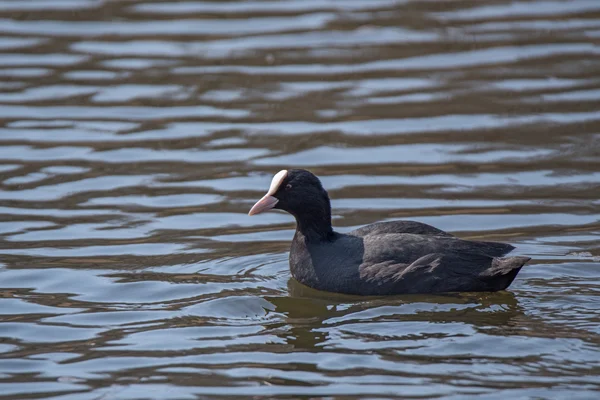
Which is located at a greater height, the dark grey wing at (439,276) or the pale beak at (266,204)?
the pale beak at (266,204)

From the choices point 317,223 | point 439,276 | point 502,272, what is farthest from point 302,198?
point 502,272

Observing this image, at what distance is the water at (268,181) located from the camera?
6609 millimetres

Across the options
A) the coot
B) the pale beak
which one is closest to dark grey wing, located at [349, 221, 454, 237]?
the coot

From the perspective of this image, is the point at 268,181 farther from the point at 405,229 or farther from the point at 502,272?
the point at 502,272

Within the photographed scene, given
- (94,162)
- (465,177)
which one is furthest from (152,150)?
(465,177)

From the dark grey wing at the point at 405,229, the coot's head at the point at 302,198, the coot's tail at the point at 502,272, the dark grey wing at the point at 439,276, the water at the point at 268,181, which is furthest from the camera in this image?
the coot's head at the point at 302,198

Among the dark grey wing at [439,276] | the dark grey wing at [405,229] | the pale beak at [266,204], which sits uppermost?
the pale beak at [266,204]

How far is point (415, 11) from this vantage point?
48.5ft

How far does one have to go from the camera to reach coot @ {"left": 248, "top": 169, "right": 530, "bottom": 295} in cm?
773

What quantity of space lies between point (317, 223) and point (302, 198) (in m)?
0.23

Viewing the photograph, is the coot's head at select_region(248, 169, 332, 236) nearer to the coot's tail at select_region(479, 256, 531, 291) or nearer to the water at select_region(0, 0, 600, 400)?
the water at select_region(0, 0, 600, 400)

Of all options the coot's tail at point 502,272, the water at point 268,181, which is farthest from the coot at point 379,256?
the water at point 268,181

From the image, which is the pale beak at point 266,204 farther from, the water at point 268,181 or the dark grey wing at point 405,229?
the dark grey wing at point 405,229

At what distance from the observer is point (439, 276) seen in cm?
773
